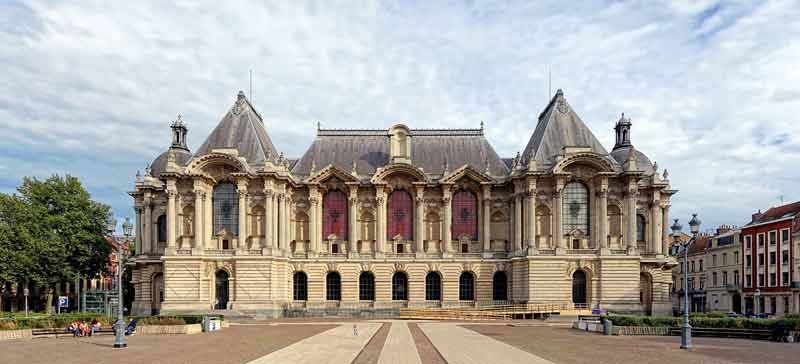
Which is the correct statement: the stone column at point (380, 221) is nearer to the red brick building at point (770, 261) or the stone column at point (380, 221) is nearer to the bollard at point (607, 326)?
the bollard at point (607, 326)

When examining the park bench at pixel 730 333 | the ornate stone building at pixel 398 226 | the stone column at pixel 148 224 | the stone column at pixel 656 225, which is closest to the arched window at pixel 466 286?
the ornate stone building at pixel 398 226

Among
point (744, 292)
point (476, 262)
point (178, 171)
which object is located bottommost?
point (744, 292)

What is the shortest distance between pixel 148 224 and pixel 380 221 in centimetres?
2428

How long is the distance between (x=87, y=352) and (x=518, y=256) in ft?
139

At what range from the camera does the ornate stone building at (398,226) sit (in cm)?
6041

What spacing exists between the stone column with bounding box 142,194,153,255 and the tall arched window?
31.7 meters

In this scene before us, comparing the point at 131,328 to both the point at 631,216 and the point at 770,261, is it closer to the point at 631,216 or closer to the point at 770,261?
the point at 631,216

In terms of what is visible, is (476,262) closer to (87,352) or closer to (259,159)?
(259,159)

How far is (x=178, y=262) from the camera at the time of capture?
60.2 m

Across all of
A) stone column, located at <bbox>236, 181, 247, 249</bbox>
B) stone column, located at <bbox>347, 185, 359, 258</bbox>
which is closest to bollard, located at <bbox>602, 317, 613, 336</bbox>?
stone column, located at <bbox>347, 185, 359, 258</bbox>

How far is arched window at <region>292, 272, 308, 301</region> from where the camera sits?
64.4 metres

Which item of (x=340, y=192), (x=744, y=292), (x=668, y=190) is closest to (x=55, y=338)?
(x=340, y=192)

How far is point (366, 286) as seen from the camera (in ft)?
212

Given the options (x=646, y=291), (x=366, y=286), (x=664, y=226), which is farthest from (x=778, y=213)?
(x=366, y=286)
